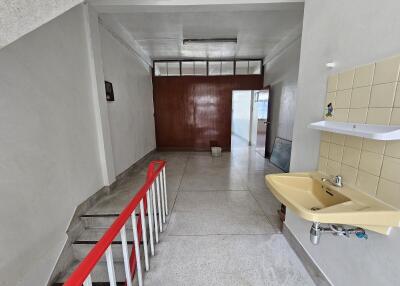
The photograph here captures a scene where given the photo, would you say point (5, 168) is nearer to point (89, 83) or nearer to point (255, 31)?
point (89, 83)

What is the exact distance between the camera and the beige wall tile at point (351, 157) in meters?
1.08

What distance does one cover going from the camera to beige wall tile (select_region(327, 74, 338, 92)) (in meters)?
1.24

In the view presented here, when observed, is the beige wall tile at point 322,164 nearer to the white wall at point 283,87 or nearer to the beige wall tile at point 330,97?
the beige wall tile at point 330,97

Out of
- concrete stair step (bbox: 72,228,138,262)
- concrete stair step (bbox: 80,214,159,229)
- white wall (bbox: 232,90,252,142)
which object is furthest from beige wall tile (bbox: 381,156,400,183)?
white wall (bbox: 232,90,252,142)

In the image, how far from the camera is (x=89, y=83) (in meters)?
2.35

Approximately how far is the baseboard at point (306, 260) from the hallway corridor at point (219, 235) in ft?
0.15

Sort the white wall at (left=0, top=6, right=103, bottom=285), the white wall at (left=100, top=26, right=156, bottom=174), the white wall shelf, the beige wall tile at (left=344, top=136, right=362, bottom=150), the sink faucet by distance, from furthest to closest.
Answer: the white wall at (left=100, top=26, right=156, bottom=174) < the white wall at (left=0, top=6, right=103, bottom=285) < the sink faucet < the beige wall tile at (left=344, top=136, right=362, bottom=150) < the white wall shelf

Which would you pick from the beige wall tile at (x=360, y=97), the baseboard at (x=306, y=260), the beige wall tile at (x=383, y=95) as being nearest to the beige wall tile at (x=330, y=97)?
the beige wall tile at (x=360, y=97)

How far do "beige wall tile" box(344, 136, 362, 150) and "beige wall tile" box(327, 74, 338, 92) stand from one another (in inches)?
15.0

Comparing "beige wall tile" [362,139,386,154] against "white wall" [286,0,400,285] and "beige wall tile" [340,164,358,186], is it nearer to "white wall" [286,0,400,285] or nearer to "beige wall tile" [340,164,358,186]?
"beige wall tile" [340,164,358,186]

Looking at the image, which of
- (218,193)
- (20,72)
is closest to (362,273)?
(218,193)

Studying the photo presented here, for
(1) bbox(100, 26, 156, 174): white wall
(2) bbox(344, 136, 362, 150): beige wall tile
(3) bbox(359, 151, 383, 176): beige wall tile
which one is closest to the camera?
(3) bbox(359, 151, 383, 176): beige wall tile

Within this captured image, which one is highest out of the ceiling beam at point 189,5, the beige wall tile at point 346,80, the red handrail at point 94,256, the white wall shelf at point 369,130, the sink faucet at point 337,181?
the ceiling beam at point 189,5

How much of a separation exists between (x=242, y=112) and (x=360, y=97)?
7317 millimetres
